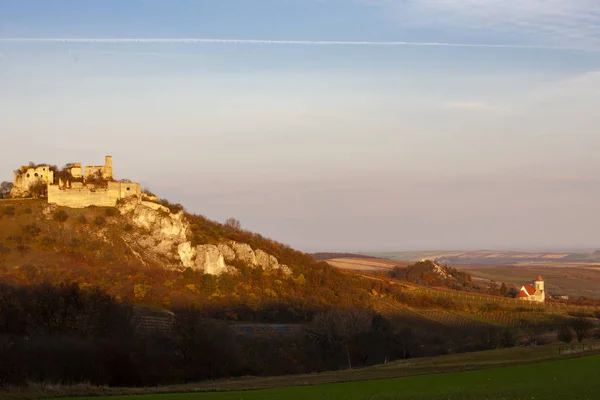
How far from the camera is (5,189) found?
335 ft

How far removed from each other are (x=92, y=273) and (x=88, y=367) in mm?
36133

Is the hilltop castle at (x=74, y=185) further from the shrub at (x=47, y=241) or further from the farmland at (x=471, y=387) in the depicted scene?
the farmland at (x=471, y=387)

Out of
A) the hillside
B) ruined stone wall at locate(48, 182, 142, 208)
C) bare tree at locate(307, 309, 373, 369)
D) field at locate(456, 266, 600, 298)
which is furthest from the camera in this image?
field at locate(456, 266, 600, 298)

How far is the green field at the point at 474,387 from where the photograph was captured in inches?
1183

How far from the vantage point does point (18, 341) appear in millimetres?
46875

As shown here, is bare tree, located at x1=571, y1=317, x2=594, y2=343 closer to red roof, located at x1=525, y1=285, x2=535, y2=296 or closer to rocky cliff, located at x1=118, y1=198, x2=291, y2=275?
rocky cliff, located at x1=118, y1=198, x2=291, y2=275

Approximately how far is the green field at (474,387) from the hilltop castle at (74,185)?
61690mm

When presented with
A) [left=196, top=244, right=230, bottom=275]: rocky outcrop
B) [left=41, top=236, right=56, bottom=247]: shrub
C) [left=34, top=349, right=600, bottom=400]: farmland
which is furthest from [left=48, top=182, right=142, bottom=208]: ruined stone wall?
[left=34, top=349, right=600, bottom=400]: farmland

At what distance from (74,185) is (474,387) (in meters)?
73.1

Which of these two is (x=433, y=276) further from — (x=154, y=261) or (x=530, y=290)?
(x=154, y=261)

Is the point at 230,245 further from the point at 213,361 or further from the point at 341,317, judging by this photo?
the point at 213,361

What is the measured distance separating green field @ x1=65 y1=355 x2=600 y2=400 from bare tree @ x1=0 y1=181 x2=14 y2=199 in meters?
73.7

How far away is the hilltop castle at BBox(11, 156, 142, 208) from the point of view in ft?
309

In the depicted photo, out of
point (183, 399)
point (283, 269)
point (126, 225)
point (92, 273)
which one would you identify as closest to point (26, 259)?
point (92, 273)
